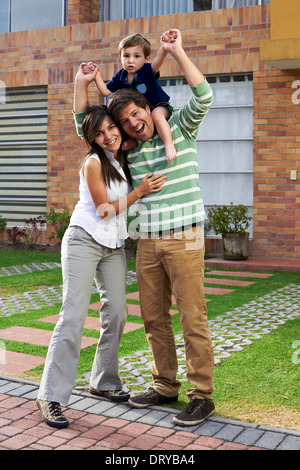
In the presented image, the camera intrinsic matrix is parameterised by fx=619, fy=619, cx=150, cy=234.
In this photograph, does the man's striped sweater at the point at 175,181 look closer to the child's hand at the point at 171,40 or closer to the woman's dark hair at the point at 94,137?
the woman's dark hair at the point at 94,137

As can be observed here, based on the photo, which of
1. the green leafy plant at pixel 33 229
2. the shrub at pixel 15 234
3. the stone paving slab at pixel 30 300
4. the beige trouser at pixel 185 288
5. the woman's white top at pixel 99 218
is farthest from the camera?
the shrub at pixel 15 234

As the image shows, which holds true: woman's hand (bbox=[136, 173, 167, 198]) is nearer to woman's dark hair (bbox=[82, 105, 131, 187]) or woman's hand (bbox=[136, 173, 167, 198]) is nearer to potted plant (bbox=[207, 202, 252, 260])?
woman's dark hair (bbox=[82, 105, 131, 187])

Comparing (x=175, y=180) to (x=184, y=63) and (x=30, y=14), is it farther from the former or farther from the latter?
(x=30, y=14)

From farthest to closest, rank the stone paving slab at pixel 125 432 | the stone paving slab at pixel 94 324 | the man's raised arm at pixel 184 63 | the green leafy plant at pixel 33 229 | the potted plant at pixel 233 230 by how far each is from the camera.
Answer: the green leafy plant at pixel 33 229
the potted plant at pixel 233 230
the stone paving slab at pixel 94 324
the man's raised arm at pixel 184 63
the stone paving slab at pixel 125 432

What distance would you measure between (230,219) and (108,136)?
25.2ft

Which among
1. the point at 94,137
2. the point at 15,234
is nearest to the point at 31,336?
the point at 94,137

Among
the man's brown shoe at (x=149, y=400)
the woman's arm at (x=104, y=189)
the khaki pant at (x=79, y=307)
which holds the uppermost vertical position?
the woman's arm at (x=104, y=189)

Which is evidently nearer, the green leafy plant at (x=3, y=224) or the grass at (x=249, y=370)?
the grass at (x=249, y=370)

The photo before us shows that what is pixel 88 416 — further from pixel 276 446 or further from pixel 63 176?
pixel 63 176

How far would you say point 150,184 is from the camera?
384 cm

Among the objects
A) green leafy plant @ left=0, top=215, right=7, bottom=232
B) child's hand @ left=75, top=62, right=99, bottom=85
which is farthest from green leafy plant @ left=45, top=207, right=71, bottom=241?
Answer: child's hand @ left=75, top=62, right=99, bottom=85

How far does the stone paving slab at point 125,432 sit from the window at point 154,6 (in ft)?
33.5

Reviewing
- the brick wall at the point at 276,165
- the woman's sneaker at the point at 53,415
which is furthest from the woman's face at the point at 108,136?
the brick wall at the point at 276,165

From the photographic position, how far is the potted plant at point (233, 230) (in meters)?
11.3
